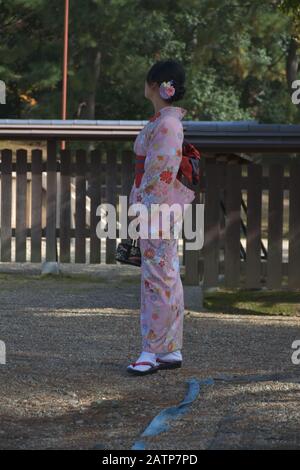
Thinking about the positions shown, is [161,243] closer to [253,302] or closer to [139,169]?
[139,169]

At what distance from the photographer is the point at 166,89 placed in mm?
6395

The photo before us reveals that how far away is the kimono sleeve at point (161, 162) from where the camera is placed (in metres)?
6.30

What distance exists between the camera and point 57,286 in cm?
1168

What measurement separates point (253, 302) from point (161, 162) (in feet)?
14.7

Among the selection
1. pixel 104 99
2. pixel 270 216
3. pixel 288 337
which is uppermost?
pixel 104 99

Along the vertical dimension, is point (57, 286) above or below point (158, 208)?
below

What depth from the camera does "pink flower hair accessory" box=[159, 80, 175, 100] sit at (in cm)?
639

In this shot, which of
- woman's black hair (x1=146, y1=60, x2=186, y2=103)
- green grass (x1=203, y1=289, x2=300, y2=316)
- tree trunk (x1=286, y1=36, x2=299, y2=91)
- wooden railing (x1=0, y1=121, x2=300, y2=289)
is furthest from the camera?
tree trunk (x1=286, y1=36, x2=299, y2=91)

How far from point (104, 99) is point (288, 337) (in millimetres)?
29766

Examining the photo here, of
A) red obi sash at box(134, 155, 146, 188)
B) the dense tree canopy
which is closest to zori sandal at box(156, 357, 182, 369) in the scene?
red obi sash at box(134, 155, 146, 188)

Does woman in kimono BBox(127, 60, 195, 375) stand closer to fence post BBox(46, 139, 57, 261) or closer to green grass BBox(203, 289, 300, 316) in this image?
green grass BBox(203, 289, 300, 316)

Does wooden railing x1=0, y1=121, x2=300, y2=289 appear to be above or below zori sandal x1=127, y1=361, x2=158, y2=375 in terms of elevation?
above
